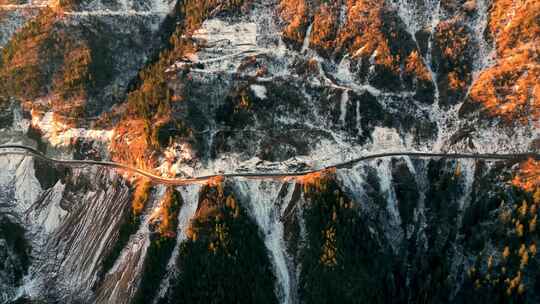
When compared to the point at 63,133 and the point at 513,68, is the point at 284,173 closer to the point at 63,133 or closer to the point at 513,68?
the point at 63,133

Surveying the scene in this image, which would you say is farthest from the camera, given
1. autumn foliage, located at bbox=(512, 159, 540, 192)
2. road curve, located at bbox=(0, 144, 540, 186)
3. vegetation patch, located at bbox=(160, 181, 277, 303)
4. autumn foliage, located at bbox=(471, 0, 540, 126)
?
autumn foliage, located at bbox=(471, 0, 540, 126)

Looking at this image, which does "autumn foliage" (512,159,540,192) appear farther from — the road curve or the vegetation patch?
the vegetation patch

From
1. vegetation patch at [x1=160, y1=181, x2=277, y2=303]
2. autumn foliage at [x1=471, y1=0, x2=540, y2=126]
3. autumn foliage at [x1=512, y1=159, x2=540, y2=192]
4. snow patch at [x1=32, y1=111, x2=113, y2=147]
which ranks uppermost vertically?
autumn foliage at [x1=471, y1=0, x2=540, y2=126]

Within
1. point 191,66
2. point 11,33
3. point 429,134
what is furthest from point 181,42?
point 429,134

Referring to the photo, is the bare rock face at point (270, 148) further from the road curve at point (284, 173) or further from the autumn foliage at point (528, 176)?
the road curve at point (284, 173)

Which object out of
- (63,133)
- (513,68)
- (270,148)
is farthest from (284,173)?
(513,68)

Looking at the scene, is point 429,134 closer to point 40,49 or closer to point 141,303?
point 141,303

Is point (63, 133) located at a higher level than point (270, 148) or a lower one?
higher

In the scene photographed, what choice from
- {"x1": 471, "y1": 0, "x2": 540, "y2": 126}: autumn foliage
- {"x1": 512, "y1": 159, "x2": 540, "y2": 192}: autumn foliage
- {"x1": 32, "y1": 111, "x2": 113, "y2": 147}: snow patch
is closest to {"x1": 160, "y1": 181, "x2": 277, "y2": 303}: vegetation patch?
{"x1": 32, "y1": 111, "x2": 113, "y2": 147}: snow patch

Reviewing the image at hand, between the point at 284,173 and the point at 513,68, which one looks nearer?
the point at 284,173
